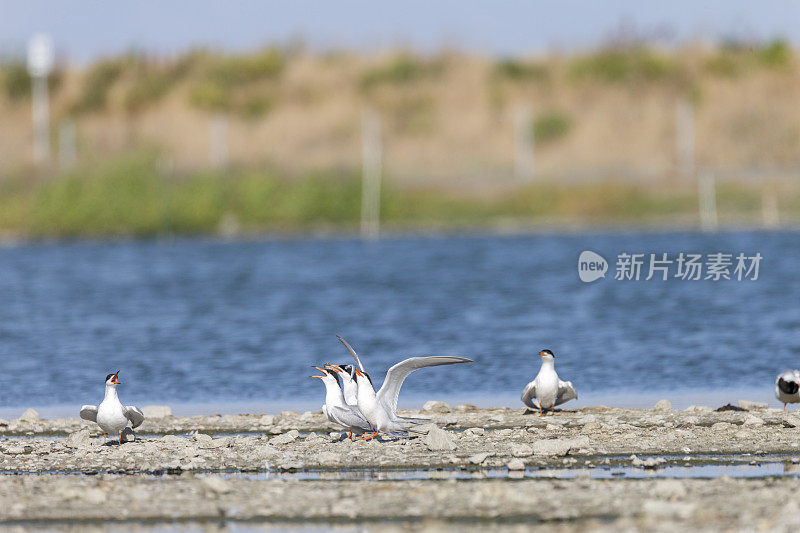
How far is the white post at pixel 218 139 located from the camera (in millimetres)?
68500

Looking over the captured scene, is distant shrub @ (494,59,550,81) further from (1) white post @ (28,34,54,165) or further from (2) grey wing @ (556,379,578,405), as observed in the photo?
(2) grey wing @ (556,379,578,405)

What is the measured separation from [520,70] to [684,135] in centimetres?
1152

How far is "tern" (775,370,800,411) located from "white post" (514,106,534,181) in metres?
50.0

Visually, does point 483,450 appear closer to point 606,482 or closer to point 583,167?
point 606,482

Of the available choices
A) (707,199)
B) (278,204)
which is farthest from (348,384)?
(707,199)

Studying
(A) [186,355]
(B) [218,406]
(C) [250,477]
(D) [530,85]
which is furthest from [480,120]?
(C) [250,477]

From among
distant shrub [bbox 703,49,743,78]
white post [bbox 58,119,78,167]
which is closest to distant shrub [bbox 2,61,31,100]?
white post [bbox 58,119,78,167]

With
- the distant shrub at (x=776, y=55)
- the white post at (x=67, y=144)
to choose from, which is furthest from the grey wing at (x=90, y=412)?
the distant shrub at (x=776, y=55)

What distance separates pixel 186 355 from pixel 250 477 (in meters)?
10.9

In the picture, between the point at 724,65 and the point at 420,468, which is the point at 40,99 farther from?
the point at 420,468

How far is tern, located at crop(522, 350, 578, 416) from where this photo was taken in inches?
540

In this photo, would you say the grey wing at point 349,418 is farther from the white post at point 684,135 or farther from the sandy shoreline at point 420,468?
the white post at point 684,135

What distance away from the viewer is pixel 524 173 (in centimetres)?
6462

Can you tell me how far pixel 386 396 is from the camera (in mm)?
12523
